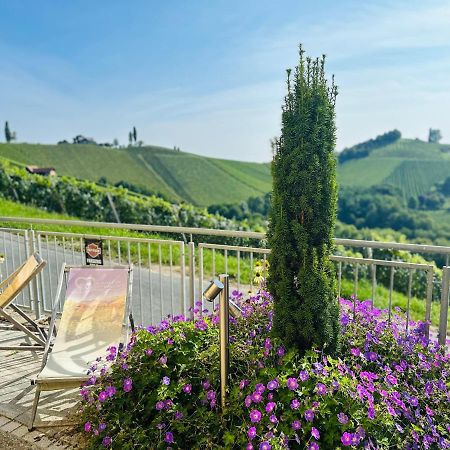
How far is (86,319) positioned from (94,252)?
0.86 metres

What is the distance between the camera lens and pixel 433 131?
9881 centimetres

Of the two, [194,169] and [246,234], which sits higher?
[194,169]

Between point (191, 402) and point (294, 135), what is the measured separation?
1.85 m

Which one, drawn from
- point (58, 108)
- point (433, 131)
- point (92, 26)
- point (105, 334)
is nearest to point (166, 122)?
point (58, 108)

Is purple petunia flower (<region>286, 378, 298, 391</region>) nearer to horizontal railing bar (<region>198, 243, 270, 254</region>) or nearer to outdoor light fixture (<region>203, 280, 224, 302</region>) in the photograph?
outdoor light fixture (<region>203, 280, 224, 302</region>)

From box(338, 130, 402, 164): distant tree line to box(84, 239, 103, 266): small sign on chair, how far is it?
84.9 meters

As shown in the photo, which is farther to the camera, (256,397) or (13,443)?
(13,443)

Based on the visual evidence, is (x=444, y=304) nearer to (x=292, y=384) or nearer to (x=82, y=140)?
(x=292, y=384)

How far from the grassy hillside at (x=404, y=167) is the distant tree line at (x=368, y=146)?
1.61 metres

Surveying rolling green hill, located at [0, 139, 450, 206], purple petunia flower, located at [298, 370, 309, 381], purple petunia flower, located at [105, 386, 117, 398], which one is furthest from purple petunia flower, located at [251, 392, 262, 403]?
rolling green hill, located at [0, 139, 450, 206]

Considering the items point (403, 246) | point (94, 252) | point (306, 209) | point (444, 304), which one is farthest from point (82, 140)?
point (444, 304)

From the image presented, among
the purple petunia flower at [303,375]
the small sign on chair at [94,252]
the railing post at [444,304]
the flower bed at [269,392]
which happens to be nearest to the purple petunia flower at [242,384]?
the flower bed at [269,392]

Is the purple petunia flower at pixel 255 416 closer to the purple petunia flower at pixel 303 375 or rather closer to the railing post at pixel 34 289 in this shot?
the purple petunia flower at pixel 303 375

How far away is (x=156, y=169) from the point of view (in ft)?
223
